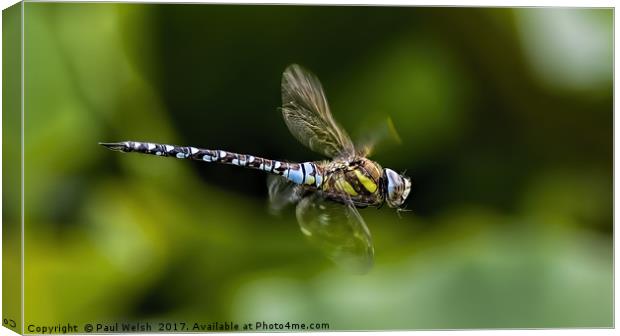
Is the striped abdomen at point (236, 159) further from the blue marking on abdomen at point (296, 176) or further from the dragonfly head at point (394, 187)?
the dragonfly head at point (394, 187)

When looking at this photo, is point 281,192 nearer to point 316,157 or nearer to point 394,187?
point 316,157

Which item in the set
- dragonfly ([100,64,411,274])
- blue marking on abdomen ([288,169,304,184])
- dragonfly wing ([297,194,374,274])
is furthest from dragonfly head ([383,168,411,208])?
blue marking on abdomen ([288,169,304,184])

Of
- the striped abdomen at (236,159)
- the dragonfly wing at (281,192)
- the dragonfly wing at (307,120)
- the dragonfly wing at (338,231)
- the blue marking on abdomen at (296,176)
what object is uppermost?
the dragonfly wing at (307,120)

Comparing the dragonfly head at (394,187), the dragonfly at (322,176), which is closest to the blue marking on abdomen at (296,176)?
the dragonfly at (322,176)

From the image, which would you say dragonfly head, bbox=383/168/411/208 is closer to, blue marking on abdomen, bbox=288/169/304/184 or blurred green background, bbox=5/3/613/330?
blurred green background, bbox=5/3/613/330

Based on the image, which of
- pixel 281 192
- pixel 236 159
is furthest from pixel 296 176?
pixel 236 159
